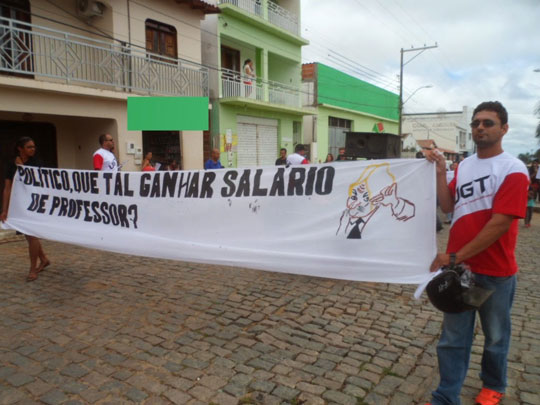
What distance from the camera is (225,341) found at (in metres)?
3.65

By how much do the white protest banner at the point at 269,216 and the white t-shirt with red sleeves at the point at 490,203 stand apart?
45cm

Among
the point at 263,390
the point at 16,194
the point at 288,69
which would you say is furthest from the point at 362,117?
the point at 263,390

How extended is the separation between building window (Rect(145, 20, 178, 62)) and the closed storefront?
4.36 m

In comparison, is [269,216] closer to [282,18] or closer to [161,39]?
[161,39]

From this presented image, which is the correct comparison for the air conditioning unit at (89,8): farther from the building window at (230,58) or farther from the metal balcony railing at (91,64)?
the building window at (230,58)

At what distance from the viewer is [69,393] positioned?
9.16 ft

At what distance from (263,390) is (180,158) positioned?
11737mm

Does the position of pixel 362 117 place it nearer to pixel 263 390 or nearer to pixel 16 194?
pixel 16 194

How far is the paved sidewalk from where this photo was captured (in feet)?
9.39

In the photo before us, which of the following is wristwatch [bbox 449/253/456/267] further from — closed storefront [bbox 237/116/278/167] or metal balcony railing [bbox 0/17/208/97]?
closed storefront [bbox 237/116/278/167]

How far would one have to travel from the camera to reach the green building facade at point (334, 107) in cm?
2309

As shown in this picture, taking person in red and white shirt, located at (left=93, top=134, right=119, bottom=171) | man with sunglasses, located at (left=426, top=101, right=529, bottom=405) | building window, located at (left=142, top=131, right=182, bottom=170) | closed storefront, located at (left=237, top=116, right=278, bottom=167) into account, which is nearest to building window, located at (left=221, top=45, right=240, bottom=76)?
closed storefront, located at (left=237, top=116, right=278, bottom=167)

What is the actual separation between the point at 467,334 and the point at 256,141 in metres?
16.4

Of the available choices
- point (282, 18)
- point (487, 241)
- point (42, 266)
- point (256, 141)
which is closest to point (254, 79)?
point (256, 141)
